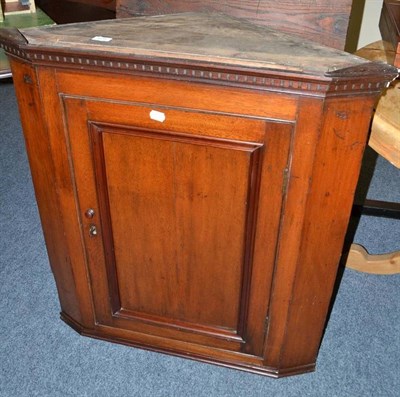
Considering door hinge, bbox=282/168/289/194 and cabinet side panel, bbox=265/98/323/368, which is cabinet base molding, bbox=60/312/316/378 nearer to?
cabinet side panel, bbox=265/98/323/368

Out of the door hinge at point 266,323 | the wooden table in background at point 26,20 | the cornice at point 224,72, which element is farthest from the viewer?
the wooden table in background at point 26,20

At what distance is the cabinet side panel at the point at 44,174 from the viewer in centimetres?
139

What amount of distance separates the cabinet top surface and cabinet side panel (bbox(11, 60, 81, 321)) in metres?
0.13

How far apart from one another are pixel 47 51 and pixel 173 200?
51 centimetres

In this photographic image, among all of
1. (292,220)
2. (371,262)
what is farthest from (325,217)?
(371,262)

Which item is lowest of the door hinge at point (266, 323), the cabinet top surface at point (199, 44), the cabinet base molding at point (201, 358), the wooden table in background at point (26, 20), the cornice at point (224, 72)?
the cabinet base molding at point (201, 358)

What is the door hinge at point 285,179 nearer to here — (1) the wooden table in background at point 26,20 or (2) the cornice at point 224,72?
(2) the cornice at point 224,72

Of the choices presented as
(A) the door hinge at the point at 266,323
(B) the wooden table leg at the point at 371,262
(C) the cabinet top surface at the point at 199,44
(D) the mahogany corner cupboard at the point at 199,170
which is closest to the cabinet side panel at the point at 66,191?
(D) the mahogany corner cupboard at the point at 199,170

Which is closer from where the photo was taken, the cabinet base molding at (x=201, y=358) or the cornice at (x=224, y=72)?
the cornice at (x=224, y=72)

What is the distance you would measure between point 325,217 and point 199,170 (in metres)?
0.36

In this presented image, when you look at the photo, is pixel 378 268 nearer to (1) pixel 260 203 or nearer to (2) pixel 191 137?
(1) pixel 260 203

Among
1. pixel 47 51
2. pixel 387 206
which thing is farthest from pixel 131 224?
pixel 387 206

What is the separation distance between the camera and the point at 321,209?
1375 mm

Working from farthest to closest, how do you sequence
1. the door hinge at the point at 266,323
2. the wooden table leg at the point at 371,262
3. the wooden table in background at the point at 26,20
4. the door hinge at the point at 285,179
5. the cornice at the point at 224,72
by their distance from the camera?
the wooden table in background at the point at 26,20
the wooden table leg at the point at 371,262
the door hinge at the point at 266,323
the door hinge at the point at 285,179
the cornice at the point at 224,72
